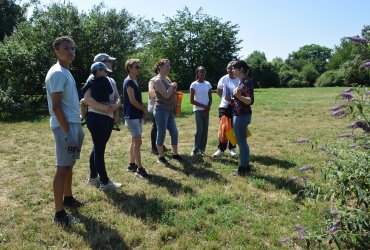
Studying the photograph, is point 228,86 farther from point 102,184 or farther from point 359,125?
point 359,125

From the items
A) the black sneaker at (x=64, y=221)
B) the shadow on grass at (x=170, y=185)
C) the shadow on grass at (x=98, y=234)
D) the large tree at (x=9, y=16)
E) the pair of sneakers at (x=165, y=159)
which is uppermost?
the large tree at (x=9, y=16)

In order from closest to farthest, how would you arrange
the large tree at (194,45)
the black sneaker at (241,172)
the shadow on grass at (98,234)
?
the shadow on grass at (98,234)
the black sneaker at (241,172)
the large tree at (194,45)

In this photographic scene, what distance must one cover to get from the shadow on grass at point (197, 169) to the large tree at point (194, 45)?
36465mm

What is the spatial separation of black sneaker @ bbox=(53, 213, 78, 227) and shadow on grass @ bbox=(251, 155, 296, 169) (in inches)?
158

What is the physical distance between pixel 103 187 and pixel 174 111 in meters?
2.41

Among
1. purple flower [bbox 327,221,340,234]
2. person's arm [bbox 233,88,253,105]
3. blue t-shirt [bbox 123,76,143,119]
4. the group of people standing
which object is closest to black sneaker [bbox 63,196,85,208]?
the group of people standing

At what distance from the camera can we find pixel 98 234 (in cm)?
417

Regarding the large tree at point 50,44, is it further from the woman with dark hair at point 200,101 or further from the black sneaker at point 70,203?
the black sneaker at point 70,203

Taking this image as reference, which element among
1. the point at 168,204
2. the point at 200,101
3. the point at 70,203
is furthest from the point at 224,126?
the point at 70,203

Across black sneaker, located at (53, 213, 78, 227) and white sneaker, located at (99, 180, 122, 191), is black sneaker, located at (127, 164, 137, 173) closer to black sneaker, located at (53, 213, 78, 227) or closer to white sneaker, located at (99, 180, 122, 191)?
white sneaker, located at (99, 180, 122, 191)

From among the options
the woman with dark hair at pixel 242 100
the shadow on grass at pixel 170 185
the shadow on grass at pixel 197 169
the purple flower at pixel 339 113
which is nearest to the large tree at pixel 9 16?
the shadow on grass at pixel 197 169

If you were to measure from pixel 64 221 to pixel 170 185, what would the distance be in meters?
1.89

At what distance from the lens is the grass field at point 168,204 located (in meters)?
4.09

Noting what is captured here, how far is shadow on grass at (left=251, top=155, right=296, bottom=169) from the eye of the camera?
23.6 ft
